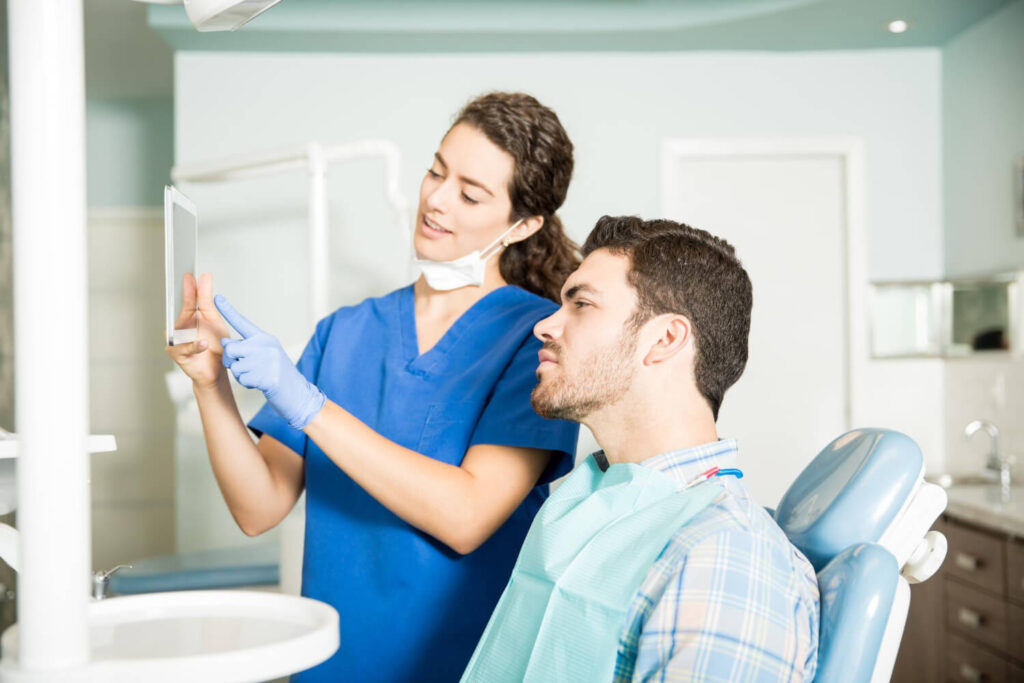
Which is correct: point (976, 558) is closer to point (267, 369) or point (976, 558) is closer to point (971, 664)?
point (971, 664)

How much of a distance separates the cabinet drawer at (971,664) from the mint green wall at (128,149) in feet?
12.4

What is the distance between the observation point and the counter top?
253 cm

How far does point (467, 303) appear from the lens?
1.45 metres

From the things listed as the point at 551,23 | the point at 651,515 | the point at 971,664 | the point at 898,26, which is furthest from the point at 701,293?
the point at 898,26

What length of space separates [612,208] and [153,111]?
2.35 meters

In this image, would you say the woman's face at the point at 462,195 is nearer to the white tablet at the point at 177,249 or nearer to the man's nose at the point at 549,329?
the man's nose at the point at 549,329

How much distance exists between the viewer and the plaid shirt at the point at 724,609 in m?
0.92

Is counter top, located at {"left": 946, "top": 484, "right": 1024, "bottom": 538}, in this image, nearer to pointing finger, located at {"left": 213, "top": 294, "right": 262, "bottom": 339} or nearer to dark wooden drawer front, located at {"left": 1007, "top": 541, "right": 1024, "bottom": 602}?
dark wooden drawer front, located at {"left": 1007, "top": 541, "right": 1024, "bottom": 602}

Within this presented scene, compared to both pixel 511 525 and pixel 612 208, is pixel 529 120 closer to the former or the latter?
pixel 511 525

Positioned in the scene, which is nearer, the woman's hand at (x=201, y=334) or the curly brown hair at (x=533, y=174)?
the woman's hand at (x=201, y=334)

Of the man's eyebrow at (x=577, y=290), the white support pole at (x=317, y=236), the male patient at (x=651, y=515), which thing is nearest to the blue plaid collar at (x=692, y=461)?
the male patient at (x=651, y=515)

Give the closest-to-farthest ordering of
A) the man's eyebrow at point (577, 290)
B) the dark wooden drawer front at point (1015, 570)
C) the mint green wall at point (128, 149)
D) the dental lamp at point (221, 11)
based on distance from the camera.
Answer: the dental lamp at point (221, 11)
the man's eyebrow at point (577, 290)
the dark wooden drawer front at point (1015, 570)
the mint green wall at point (128, 149)

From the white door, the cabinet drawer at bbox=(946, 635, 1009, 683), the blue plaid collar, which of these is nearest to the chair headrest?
the blue plaid collar

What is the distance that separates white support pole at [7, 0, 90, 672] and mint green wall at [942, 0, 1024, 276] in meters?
3.33
